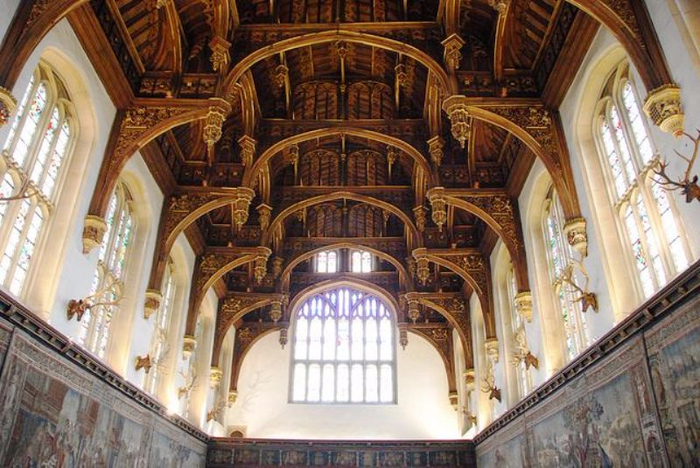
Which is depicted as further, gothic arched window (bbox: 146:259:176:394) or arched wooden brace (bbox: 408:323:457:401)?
arched wooden brace (bbox: 408:323:457:401)

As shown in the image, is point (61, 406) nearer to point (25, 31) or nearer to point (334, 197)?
point (25, 31)

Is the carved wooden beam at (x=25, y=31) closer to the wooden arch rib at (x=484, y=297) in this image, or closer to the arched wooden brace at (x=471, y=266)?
the arched wooden brace at (x=471, y=266)

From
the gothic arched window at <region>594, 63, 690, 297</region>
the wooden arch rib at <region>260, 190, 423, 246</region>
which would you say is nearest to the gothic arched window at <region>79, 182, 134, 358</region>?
the wooden arch rib at <region>260, 190, 423, 246</region>

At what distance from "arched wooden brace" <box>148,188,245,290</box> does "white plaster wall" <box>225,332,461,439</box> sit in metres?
11.7

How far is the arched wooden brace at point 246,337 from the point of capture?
2639cm

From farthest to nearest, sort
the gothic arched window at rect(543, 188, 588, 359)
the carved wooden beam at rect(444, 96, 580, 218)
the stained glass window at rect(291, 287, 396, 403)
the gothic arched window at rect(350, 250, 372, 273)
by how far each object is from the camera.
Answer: the gothic arched window at rect(350, 250, 372, 273)
the stained glass window at rect(291, 287, 396, 403)
the gothic arched window at rect(543, 188, 588, 359)
the carved wooden beam at rect(444, 96, 580, 218)

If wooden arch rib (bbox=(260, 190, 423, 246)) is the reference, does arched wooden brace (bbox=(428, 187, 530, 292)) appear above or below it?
below

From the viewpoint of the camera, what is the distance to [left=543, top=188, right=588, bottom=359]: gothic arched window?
13.0 m

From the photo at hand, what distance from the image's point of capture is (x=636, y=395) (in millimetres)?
9180

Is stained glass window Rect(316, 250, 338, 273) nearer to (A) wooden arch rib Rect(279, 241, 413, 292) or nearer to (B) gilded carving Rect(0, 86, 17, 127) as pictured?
(A) wooden arch rib Rect(279, 241, 413, 292)

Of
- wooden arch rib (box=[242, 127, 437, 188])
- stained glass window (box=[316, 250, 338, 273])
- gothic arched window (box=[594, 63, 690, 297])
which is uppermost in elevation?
stained glass window (box=[316, 250, 338, 273])

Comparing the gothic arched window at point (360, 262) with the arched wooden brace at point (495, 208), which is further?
the gothic arched window at point (360, 262)

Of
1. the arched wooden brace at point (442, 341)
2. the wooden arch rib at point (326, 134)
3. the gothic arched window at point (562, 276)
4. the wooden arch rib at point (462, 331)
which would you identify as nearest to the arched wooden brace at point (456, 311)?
the wooden arch rib at point (462, 331)

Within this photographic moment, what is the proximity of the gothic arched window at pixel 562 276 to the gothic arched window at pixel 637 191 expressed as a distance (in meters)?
1.90
